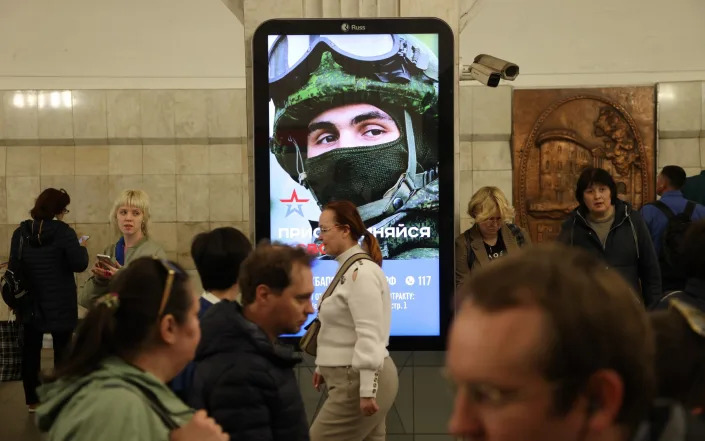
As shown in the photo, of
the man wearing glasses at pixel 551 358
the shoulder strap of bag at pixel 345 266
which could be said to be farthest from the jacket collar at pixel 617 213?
the man wearing glasses at pixel 551 358

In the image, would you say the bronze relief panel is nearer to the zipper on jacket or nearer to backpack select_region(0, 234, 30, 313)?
the zipper on jacket

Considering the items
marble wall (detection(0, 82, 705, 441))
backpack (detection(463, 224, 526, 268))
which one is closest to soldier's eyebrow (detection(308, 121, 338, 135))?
backpack (detection(463, 224, 526, 268))

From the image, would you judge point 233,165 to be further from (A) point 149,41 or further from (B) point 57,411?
(B) point 57,411

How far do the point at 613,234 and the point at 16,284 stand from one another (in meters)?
4.60

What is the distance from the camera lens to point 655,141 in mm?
10367

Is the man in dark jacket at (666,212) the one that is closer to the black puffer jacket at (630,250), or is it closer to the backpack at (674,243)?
the backpack at (674,243)

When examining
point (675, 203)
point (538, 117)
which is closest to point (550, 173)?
point (538, 117)

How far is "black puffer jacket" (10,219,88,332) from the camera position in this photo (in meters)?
7.71

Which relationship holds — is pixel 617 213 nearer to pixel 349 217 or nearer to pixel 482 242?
pixel 482 242

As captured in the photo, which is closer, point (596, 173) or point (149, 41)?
point (596, 173)

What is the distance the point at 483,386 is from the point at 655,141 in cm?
987

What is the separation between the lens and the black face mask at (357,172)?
17.3 feet

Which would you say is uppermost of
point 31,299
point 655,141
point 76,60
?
point 76,60

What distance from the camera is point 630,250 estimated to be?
5.95 m
